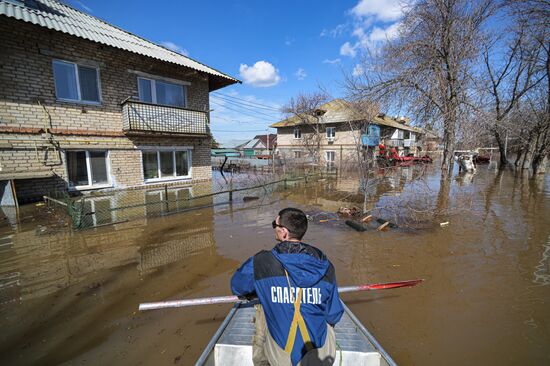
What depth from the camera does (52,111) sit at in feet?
26.2

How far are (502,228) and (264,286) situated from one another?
7.49m

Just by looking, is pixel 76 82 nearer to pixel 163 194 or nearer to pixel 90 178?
pixel 90 178

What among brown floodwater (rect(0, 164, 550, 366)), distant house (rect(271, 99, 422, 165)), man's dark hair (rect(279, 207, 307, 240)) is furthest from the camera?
distant house (rect(271, 99, 422, 165))

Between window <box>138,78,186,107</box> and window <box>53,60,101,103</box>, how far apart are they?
5.11 ft

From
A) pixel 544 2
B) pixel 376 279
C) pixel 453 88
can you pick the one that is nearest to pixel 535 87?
pixel 544 2

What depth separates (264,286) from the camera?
1.56m

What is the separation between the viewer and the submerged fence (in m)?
5.78

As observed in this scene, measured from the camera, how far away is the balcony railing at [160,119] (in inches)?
365

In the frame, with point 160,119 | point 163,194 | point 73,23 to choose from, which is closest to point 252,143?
point 160,119

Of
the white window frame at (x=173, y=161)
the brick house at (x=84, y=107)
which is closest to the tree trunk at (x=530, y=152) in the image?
the brick house at (x=84, y=107)

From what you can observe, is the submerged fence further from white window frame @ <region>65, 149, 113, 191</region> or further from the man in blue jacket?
the man in blue jacket

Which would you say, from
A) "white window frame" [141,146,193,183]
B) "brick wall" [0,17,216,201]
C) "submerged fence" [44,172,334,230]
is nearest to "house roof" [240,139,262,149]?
"white window frame" [141,146,193,183]

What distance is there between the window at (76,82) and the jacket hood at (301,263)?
1019 cm

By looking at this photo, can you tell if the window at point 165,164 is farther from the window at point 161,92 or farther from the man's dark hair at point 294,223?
the man's dark hair at point 294,223
